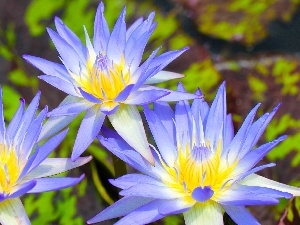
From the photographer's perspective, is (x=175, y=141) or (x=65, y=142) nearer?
(x=175, y=141)

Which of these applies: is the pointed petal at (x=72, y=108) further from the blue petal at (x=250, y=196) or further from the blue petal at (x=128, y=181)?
the blue petal at (x=250, y=196)

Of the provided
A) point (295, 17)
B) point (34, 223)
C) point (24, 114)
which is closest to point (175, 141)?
point (24, 114)

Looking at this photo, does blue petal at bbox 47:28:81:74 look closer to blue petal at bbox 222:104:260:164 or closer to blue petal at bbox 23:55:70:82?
blue petal at bbox 23:55:70:82

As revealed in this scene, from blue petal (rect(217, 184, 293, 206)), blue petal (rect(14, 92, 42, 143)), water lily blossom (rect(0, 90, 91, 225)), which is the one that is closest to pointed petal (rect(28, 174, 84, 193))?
water lily blossom (rect(0, 90, 91, 225))

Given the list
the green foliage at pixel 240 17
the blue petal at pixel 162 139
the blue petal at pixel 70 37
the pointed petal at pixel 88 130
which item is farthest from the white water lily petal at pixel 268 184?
the green foliage at pixel 240 17

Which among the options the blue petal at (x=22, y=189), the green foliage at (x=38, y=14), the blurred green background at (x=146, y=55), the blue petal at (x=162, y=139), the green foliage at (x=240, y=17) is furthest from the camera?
the green foliage at (x=240, y=17)

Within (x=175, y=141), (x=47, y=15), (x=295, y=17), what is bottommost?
(x=175, y=141)

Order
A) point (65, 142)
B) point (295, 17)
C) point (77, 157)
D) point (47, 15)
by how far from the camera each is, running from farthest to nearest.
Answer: point (295, 17), point (47, 15), point (65, 142), point (77, 157)

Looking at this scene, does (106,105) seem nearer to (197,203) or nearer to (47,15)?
(197,203)
